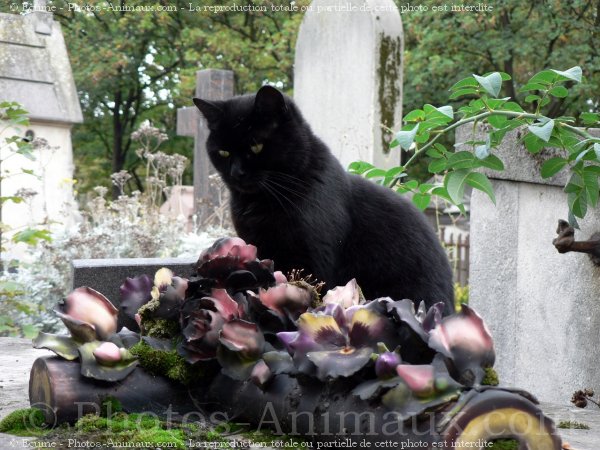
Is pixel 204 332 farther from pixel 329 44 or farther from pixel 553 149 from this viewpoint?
pixel 329 44

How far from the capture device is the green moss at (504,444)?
969mm

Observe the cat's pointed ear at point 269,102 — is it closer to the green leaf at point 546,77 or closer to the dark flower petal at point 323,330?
the green leaf at point 546,77

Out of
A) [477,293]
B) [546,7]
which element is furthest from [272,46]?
[477,293]

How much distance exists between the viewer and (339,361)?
1100mm

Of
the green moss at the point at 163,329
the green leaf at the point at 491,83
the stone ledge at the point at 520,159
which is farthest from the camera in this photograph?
the stone ledge at the point at 520,159

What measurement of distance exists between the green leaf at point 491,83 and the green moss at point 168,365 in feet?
4.47

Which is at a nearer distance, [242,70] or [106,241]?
[106,241]

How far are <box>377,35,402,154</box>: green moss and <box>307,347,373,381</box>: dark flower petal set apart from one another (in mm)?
5088

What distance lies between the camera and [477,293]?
139 inches

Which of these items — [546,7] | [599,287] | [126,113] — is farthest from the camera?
[126,113]

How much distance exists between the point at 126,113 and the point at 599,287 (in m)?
22.5

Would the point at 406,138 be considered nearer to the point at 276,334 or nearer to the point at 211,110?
the point at 211,110

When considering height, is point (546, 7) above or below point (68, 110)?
above

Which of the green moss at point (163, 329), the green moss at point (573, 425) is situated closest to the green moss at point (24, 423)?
the green moss at point (163, 329)
